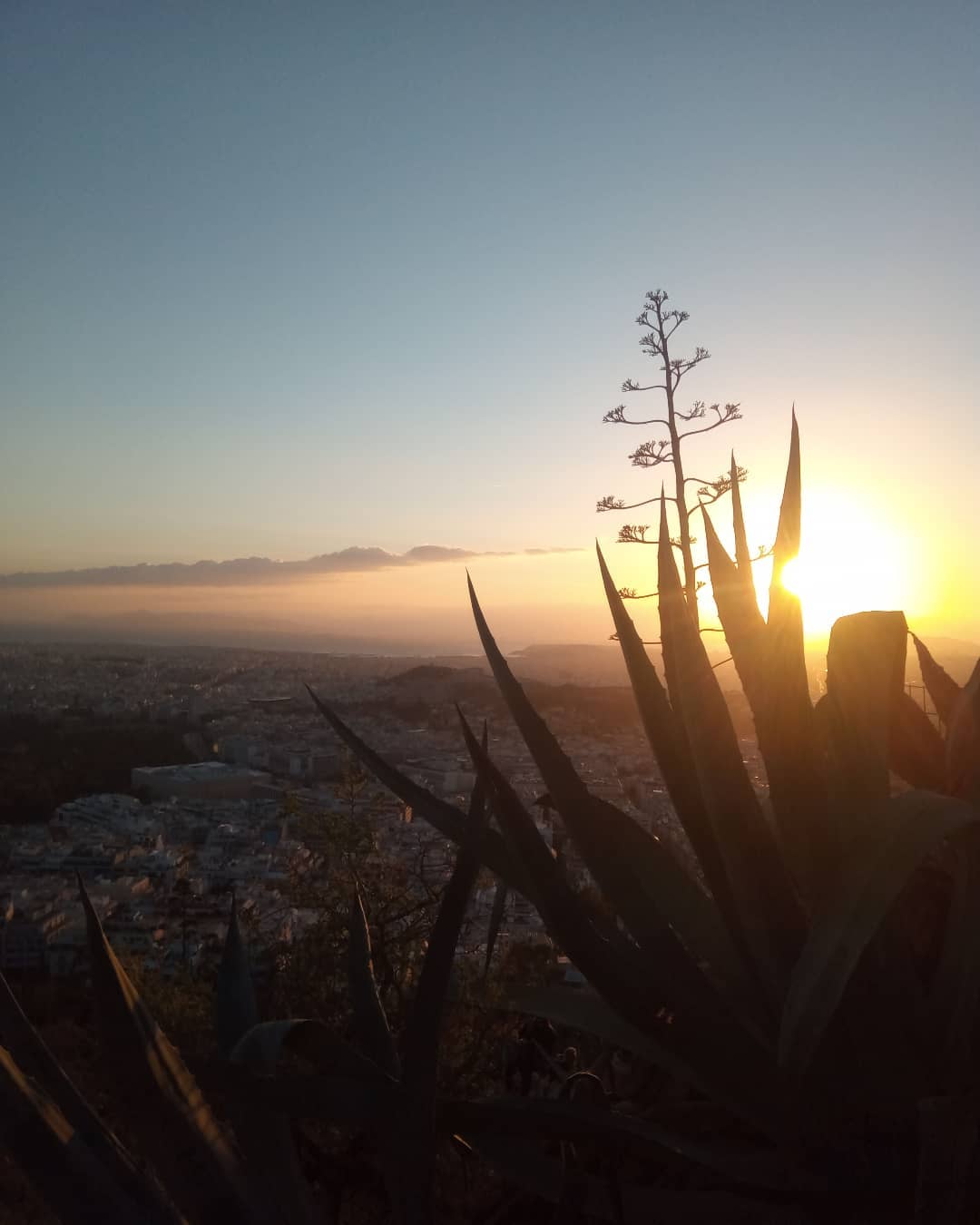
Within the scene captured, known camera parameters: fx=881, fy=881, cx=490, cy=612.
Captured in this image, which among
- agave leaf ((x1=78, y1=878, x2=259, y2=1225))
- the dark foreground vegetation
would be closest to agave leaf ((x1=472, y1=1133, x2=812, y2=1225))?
the dark foreground vegetation

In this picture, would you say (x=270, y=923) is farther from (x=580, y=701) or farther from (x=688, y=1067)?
(x=580, y=701)

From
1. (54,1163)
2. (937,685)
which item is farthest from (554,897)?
(937,685)

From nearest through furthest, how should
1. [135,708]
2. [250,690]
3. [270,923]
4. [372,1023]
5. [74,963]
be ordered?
1. [372,1023]
2. [270,923]
3. [74,963]
4. [135,708]
5. [250,690]

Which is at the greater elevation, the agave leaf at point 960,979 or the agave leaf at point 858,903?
the agave leaf at point 858,903

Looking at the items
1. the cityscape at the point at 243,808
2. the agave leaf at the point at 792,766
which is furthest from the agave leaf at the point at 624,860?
the cityscape at the point at 243,808

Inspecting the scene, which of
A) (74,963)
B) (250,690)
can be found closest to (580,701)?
(74,963)

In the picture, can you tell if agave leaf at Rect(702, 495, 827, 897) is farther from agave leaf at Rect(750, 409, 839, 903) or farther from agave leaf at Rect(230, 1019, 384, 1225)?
agave leaf at Rect(230, 1019, 384, 1225)

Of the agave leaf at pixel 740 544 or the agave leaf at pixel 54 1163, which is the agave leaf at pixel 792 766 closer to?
the agave leaf at pixel 740 544
